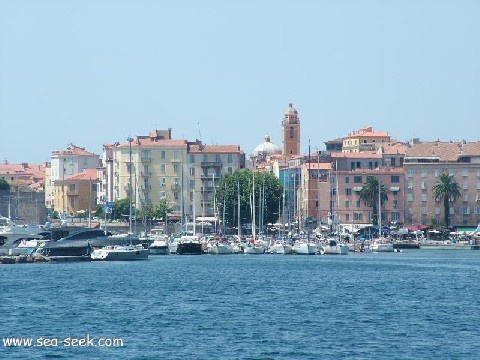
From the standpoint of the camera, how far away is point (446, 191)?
153125 mm

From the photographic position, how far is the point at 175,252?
403 ft

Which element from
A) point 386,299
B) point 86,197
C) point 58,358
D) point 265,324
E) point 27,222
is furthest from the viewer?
point 86,197

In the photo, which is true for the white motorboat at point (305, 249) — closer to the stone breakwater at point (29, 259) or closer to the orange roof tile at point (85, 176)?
the stone breakwater at point (29, 259)

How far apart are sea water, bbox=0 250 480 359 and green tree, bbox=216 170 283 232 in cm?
5927

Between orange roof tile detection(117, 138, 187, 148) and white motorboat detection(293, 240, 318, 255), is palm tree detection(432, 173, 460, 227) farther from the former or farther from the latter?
white motorboat detection(293, 240, 318, 255)

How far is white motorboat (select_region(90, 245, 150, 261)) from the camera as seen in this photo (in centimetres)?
10000

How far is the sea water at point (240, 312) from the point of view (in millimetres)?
44062

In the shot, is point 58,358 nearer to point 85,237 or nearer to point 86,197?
point 85,237

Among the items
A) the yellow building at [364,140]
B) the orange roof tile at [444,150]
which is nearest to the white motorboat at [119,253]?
the orange roof tile at [444,150]

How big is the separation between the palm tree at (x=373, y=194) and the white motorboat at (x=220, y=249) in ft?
115

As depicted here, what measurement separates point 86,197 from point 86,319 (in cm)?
14341

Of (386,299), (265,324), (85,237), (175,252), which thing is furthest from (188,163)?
(265,324)

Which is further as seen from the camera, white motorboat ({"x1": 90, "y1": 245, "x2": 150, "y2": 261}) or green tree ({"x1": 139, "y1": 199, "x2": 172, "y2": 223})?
green tree ({"x1": 139, "y1": 199, "x2": 172, "y2": 223})

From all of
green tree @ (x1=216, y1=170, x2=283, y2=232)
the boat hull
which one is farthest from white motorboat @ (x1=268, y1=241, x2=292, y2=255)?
green tree @ (x1=216, y1=170, x2=283, y2=232)
